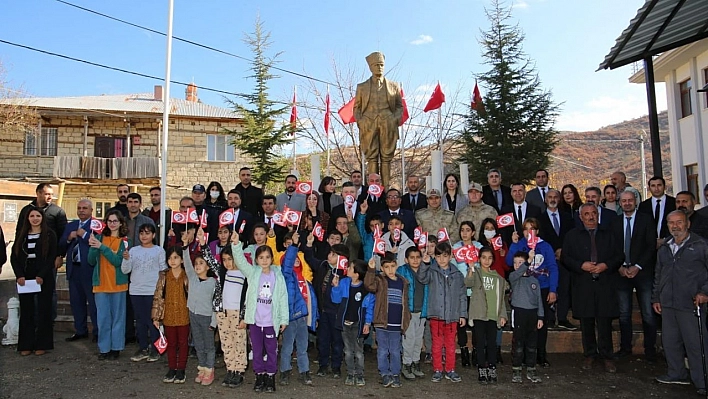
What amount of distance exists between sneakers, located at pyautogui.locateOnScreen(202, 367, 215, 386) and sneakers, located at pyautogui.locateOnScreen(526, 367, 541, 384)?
3412 millimetres

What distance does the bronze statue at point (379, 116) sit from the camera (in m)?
9.66

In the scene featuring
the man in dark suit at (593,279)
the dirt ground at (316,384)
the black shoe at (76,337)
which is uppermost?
the man in dark suit at (593,279)

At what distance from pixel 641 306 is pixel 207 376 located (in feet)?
17.1

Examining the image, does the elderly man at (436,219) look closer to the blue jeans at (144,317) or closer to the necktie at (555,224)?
the necktie at (555,224)

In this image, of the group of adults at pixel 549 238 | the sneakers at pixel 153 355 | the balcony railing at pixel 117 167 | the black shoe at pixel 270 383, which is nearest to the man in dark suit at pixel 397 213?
the group of adults at pixel 549 238

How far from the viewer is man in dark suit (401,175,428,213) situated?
7.67 metres

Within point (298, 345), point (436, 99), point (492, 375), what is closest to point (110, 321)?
point (298, 345)

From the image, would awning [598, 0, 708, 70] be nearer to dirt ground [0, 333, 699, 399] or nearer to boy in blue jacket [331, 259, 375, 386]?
dirt ground [0, 333, 699, 399]

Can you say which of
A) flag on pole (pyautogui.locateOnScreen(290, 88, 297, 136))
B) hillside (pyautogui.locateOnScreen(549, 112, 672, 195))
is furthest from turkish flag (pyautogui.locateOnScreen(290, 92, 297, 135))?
hillside (pyautogui.locateOnScreen(549, 112, 672, 195))

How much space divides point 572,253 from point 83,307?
→ 678 cm

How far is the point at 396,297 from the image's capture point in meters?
5.52

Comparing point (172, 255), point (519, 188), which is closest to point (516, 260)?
point (519, 188)

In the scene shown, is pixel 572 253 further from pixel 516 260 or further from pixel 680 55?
pixel 680 55

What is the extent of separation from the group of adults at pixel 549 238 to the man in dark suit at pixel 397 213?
2cm
